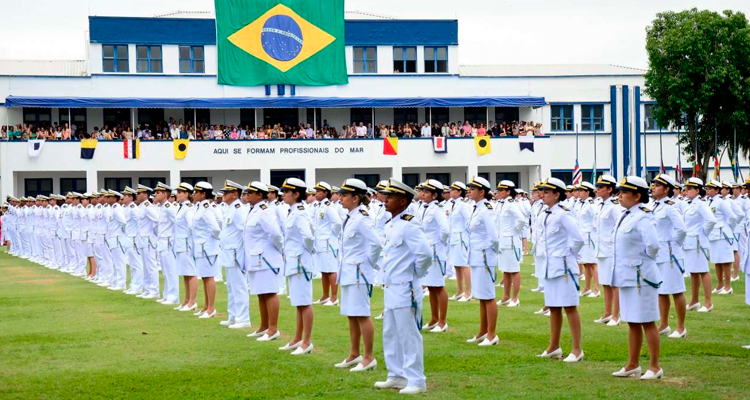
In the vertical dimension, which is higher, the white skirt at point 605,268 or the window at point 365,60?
the window at point 365,60

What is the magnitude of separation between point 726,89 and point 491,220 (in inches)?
1563

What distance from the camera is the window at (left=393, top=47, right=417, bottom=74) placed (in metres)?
55.6

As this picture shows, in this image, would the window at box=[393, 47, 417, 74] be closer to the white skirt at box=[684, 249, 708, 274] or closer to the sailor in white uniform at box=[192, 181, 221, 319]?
the sailor in white uniform at box=[192, 181, 221, 319]

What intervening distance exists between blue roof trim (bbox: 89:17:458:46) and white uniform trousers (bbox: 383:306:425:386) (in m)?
45.3

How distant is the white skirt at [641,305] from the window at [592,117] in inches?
1831

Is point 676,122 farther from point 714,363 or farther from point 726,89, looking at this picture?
point 714,363

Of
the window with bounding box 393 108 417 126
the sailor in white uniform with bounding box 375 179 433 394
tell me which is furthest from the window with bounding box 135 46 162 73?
the sailor in white uniform with bounding box 375 179 433 394

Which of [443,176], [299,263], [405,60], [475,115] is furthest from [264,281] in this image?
[475,115]

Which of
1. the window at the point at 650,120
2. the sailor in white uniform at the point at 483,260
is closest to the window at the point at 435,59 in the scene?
the window at the point at 650,120

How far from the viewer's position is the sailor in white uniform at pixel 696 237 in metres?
16.9

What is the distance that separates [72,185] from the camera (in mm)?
51406

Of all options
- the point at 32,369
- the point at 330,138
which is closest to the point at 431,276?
the point at 32,369

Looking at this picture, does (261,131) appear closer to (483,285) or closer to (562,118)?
(562,118)

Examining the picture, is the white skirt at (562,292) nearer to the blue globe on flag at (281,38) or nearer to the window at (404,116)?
the blue globe on flag at (281,38)
